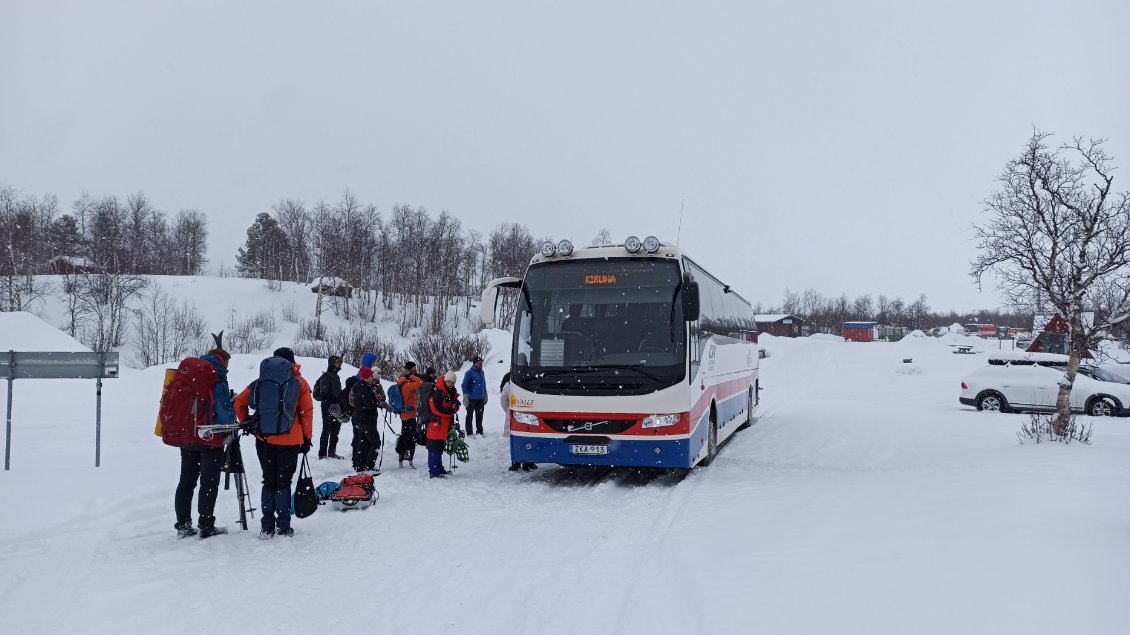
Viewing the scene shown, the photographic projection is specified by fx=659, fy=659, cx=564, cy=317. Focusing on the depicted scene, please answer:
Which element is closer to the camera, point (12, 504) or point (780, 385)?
point (12, 504)

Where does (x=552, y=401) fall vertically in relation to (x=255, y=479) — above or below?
above

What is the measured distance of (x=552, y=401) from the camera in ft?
30.0

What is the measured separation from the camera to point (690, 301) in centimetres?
877

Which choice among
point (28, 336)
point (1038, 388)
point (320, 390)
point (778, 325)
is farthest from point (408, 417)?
point (778, 325)

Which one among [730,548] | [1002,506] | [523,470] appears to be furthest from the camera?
[523,470]

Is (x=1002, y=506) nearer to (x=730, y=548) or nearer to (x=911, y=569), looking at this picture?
(x=911, y=569)

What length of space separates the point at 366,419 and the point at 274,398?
375 centimetres

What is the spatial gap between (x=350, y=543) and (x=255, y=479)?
363 centimetres

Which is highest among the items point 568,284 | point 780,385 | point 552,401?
point 568,284

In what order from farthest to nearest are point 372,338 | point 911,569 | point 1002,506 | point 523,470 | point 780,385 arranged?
point 372,338 → point 780,385 → point 523,470 → point 1002,506 → point 911,569

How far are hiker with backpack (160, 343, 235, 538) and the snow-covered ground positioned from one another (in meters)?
0.29

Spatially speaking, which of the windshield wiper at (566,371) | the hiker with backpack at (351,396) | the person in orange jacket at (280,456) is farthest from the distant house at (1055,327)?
the person in orange jacket at (280,456)

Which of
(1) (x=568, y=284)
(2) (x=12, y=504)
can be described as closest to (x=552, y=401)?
(1) (x=568, y=284)

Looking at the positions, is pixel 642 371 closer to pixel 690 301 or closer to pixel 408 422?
pixel 690 301
